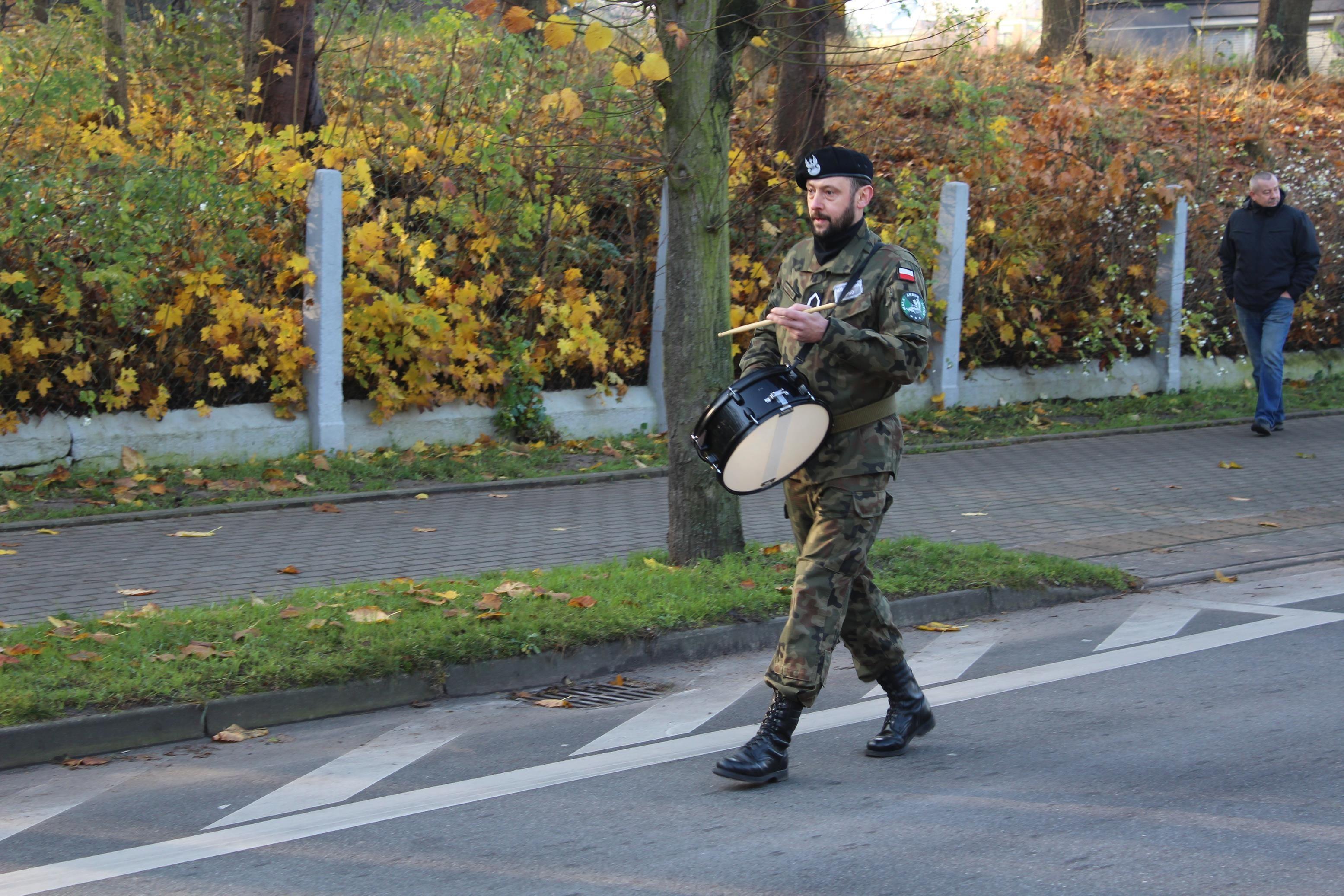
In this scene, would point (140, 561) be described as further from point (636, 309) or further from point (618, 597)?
point (636, 309)

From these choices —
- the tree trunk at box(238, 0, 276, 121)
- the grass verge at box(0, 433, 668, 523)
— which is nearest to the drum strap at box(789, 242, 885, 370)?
the grass verge at box(0, 433, 668, 523)

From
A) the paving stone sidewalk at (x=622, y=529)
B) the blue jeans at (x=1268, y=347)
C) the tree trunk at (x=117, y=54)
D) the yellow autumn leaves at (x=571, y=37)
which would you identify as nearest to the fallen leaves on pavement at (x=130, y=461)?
the paving stone sidewalk at (x=622, y=529)

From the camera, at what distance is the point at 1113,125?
61.1ft

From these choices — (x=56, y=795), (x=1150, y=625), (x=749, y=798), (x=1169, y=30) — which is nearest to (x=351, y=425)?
(x=1150, y=625)

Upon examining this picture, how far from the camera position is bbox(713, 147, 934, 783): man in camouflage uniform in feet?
15.7

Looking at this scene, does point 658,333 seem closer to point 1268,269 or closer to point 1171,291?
point 1268,269

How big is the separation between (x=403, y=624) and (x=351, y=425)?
5367 mm

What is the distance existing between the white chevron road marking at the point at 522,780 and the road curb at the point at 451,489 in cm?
501

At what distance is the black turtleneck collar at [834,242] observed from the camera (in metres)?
4.94

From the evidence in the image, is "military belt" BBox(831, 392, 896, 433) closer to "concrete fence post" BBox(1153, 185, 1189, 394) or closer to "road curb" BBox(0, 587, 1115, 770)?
"road curb" BBox(0, 587, 1115, 770)

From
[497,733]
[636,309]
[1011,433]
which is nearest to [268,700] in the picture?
[497,733]

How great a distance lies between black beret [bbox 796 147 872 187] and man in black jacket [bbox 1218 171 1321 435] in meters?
9.16

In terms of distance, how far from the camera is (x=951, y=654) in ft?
21.6

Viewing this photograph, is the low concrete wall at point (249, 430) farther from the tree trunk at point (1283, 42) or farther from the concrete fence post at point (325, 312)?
the tree trunk at point (1283, 42)
